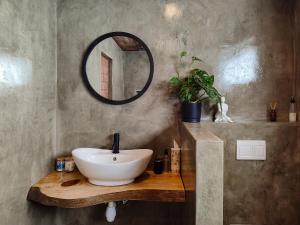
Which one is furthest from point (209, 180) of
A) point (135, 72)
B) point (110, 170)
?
point (135, 72)

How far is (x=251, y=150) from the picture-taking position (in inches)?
71.4

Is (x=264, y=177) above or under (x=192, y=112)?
under

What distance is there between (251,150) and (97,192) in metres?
1.20

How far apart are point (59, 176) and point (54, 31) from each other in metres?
1.20

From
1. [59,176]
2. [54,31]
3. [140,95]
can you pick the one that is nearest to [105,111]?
[140,95]

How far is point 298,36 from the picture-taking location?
6.14 feet

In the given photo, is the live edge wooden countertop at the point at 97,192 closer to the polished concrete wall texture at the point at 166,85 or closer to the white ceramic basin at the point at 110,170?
the white ceramic basin at the point at 110,170

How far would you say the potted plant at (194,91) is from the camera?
179 centimetres

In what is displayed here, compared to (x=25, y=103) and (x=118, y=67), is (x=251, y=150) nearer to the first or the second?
(x=118, y=67)

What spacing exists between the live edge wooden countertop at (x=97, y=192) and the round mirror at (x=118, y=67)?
28.9 inches

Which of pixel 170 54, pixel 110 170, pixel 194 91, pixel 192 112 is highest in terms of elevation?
pixel 170 54

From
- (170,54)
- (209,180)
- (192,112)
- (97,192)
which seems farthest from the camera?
(170,54)

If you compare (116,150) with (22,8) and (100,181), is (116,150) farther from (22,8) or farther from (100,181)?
(22,8)

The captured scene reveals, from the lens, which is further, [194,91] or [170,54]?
[170,54]
